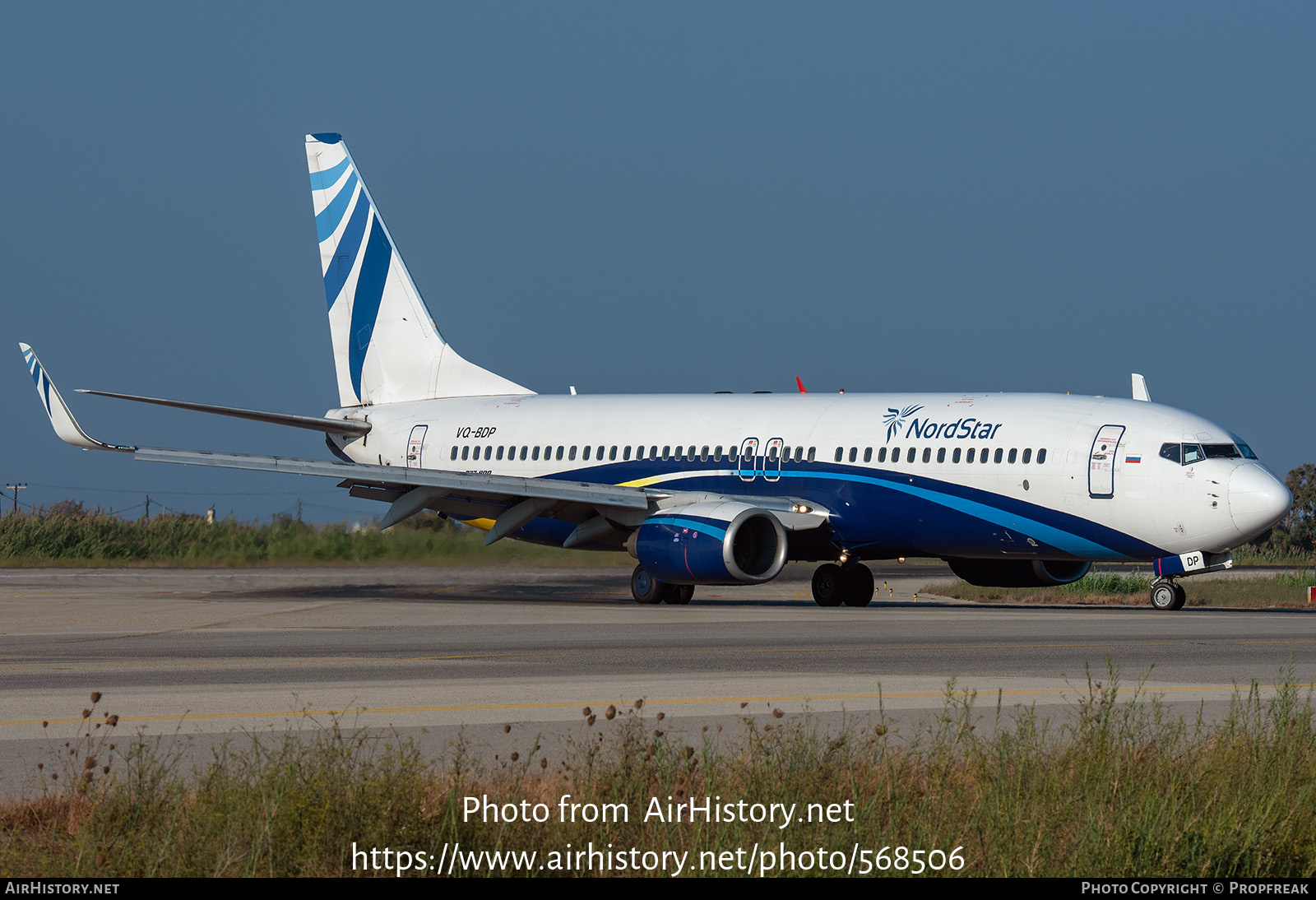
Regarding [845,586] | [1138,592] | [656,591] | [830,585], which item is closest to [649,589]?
[656,591]

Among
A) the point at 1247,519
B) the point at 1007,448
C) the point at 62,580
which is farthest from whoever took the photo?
the point at 62,580

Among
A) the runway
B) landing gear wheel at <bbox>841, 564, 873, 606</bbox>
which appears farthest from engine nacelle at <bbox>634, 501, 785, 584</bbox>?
landing gear wheel at <bbox>841, 564, 873, 606</bbox>

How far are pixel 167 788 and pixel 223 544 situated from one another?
34.5 meters

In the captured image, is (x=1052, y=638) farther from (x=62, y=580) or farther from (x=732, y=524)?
(x=62, y=580)

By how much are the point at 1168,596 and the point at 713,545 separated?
8066mm

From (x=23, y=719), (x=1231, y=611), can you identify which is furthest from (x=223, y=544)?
(x=23, y=719)

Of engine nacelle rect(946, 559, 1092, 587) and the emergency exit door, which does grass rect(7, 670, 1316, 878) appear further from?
engine nacelle rect(946, 559, 1092, 587)

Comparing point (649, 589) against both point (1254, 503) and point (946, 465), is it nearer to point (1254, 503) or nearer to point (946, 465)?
point (946, 465)

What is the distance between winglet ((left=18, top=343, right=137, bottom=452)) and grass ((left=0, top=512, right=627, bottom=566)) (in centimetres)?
866

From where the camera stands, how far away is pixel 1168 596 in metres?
26.6

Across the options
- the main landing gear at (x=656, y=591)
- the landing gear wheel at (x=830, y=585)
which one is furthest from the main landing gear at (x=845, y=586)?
the main landing gear at (x=656, y=591)

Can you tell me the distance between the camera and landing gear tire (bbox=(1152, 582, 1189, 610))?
1044 inches

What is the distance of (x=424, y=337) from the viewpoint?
35.7m

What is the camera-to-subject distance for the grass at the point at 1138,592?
36.4 metres
